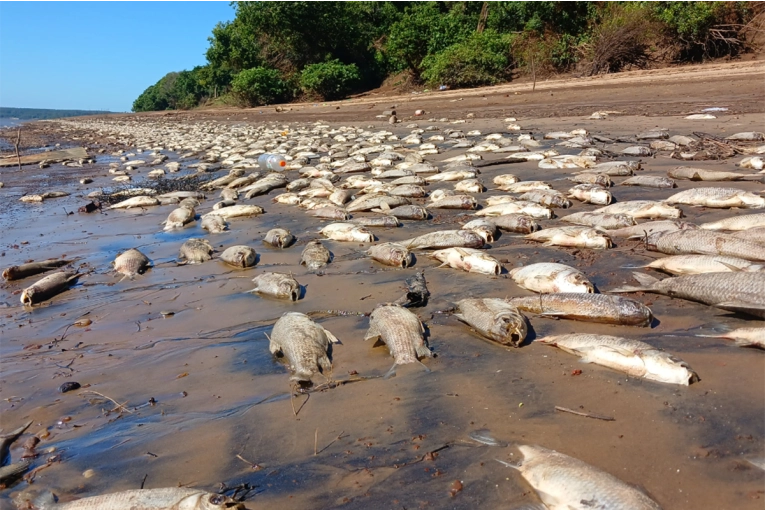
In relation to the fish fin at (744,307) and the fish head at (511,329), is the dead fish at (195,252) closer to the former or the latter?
the fish head at (511,329)

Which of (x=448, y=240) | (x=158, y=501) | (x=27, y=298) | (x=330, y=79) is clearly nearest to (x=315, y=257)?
(x=448, y=240)

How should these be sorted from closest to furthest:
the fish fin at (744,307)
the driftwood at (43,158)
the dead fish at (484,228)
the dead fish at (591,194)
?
the fish fin at (744,307) → the dead fish at (484,228) → the dead fish at (591,194) → the driftwood at (43,158)

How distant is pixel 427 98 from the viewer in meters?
25.0

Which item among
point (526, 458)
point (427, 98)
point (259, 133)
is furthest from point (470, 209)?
point (427, 98)

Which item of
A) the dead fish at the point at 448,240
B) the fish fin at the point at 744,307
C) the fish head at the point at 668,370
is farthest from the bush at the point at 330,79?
the fish head at the point at 668,370

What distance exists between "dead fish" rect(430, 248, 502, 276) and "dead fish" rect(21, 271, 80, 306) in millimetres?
4288

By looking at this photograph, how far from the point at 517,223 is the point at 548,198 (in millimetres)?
1060

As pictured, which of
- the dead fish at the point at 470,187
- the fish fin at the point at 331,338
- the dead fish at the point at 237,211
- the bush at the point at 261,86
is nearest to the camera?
the fish fin at the point at 331,338

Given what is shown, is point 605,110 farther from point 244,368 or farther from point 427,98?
point 244,368

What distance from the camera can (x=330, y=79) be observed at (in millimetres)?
34719

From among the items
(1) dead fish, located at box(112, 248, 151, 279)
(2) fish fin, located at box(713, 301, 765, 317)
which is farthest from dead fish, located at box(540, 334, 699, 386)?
(1) dead fish, located at box(112, 248, 151, 279)

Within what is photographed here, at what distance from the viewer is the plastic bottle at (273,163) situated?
Answer: 13070mm

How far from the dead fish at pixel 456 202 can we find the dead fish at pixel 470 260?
82.7 inches

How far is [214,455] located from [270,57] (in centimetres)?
4288
